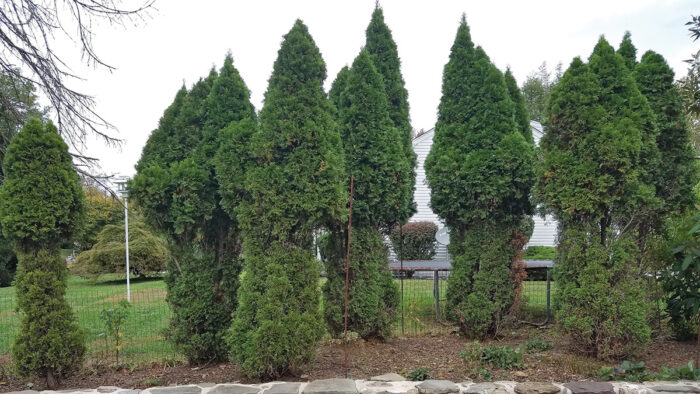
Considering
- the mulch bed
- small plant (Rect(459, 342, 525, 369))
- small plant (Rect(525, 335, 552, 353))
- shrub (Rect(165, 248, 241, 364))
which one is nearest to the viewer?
the mulch bed

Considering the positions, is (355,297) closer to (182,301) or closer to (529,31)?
(182,301)

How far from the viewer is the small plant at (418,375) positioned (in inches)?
146

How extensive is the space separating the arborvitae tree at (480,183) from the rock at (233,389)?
8.74ft

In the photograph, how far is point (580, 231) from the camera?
443 cm

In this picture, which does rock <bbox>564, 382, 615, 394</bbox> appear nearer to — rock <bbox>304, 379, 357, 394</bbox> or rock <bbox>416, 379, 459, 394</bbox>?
rock <bbox>416, 379, 459, 394</bbox>

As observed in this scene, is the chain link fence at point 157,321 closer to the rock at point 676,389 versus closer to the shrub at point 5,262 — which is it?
the rock at point 676,389

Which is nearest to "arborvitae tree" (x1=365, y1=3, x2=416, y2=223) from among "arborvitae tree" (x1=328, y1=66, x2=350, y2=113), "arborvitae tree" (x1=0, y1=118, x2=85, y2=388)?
"arborvitae tree" (x1=328, y1=66, x2=350, y2=113)

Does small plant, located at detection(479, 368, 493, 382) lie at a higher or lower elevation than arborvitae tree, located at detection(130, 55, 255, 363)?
lower

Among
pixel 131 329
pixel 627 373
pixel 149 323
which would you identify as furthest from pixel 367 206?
pixel 149 323

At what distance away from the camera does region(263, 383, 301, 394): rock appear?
10.9ft

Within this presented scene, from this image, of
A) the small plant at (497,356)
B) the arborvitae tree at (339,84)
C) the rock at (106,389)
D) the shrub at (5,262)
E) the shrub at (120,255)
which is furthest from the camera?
the shrub at (5,262)

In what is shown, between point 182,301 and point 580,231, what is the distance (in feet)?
12.9

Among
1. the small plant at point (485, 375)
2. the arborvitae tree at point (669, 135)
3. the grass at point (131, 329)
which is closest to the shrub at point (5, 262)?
the grass at point (131, 329)

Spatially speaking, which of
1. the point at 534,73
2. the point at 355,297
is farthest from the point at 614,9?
the point at 534,73
